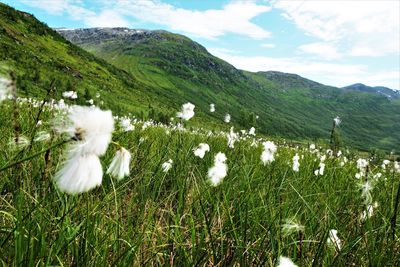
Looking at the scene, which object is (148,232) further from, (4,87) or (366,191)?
(366,191)

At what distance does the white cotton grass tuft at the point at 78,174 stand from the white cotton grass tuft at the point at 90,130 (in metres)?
0.03

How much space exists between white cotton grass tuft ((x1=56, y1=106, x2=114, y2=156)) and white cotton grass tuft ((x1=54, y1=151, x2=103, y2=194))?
0.09 ft

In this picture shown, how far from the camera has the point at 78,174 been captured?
1285 millimetres

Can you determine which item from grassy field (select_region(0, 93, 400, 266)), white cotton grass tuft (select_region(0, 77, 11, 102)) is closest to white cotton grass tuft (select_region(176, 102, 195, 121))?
grassy field (select_region(0, 93, 400, 266))

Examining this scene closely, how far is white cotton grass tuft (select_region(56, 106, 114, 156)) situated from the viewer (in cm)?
132

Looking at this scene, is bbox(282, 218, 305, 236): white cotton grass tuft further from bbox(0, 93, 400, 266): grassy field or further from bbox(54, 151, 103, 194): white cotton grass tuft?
bbox(54, 151, 103, 194): white cotton grass tuft

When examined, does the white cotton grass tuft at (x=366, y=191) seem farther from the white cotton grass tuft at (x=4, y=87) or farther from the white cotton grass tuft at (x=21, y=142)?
the white cotton grass tuft at (x=4, y=87)

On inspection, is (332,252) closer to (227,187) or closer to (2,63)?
(227,187)

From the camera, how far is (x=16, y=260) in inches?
75.3

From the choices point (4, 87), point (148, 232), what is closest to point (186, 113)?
point (148, 232)

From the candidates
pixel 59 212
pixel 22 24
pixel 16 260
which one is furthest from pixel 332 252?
pixel 22 24

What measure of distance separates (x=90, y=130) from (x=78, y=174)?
6.0 inches

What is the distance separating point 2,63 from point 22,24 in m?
119

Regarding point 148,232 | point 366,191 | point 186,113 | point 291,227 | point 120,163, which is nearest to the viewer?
point 120,163
